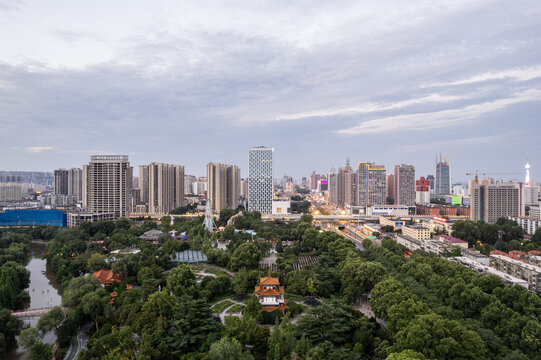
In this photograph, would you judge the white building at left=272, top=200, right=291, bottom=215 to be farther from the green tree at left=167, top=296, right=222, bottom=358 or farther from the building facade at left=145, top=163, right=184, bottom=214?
the green tree at left=167, top=296, right=222, bottom=358

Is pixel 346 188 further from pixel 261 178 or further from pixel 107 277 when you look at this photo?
pixel 107 277

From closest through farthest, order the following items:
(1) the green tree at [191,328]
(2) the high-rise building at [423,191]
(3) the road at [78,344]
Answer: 1. (1) the green tree at [191,328]
2. (3) the road at [78,344]
3. (2) the high-rise building at [423,191]

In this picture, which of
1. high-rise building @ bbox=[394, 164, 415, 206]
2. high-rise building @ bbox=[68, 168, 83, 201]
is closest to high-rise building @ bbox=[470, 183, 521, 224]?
high-rise building @ bbox=[394, 164, 415, 206]

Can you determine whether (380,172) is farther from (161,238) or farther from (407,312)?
(407,312)

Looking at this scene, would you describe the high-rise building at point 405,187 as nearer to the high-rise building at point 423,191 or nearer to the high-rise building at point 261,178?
the high-rise building at point 423,191

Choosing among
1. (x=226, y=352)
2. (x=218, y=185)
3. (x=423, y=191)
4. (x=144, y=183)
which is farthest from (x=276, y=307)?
(x=423, y=191)

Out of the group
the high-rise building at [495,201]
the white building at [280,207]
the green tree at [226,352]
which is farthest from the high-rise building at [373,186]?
the green tree at [226,352]
